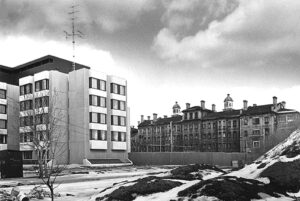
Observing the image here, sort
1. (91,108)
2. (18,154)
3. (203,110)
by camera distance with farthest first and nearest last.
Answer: (203,110)
(91,108)
(18,154)

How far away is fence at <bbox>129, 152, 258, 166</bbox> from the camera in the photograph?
213 ft

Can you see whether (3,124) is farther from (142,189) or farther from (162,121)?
(142,189)

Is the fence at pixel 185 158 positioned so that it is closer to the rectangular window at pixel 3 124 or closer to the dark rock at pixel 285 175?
the rectangular window at pixel 3 124

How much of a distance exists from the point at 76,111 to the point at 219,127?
49.8 m

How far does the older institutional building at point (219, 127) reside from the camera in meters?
89.6

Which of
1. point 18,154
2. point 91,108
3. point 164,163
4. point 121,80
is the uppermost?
point 121,80

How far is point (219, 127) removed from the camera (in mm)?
99688

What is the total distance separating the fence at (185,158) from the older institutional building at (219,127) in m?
12.5

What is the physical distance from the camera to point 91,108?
201 feet

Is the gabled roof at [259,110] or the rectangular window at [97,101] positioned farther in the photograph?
the gabled roof at [259,110]

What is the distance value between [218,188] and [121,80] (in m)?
58.3

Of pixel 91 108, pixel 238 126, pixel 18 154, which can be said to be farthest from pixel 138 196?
pixel 238 126

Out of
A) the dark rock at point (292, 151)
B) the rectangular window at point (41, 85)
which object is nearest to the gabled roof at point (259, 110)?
the rectangular window at point (41, 85)

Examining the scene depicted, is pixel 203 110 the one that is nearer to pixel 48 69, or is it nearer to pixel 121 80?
pixel 121 80
